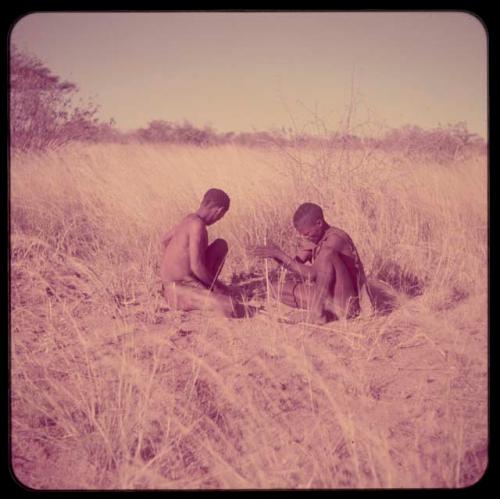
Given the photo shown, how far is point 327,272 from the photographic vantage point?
331 cm

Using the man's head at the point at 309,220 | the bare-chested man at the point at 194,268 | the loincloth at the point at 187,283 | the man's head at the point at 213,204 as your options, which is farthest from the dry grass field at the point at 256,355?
the man's head at the point at 213,204

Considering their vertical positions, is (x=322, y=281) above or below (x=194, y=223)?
below

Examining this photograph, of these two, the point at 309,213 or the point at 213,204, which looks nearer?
the point at 309,213

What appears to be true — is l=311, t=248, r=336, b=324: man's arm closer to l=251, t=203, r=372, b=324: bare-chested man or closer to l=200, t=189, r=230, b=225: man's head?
l=251, t=203, r=372, b=324: bare-chested man

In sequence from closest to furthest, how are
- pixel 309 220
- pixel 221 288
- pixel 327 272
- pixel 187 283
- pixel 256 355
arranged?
pixel 256 355 → pixel 327 272 → pixel 309 220 → pixel 187 283 → pixel 221 288

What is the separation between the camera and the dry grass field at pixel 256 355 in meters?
2.18

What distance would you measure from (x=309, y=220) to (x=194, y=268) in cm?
94

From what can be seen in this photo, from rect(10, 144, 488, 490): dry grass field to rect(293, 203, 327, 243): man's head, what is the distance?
2.09 ft

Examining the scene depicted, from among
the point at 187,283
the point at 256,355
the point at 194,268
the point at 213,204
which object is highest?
the point at 213,204

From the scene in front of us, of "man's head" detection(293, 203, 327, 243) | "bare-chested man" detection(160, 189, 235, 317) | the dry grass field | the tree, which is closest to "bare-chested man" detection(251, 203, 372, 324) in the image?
"man's head" detection(293, 203, 327, 243)

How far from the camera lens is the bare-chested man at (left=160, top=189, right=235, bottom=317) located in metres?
3.45

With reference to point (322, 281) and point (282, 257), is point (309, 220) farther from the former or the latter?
point (322, 281)

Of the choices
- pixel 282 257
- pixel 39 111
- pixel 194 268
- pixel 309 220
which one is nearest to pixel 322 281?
pixel 282 257

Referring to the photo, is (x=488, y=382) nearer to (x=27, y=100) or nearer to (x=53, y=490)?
A: (x=53, y=490)
